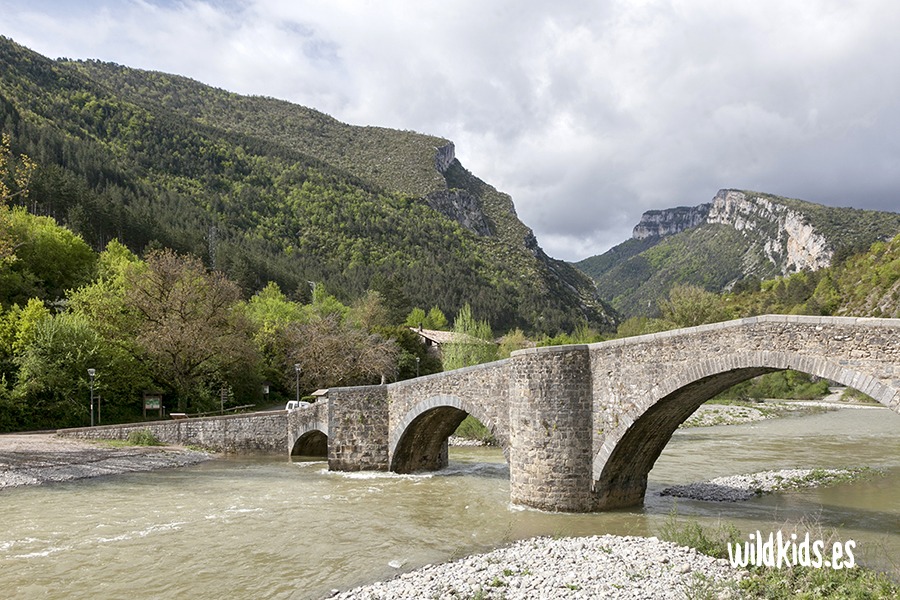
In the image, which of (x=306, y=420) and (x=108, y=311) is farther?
(x=108, y=311)

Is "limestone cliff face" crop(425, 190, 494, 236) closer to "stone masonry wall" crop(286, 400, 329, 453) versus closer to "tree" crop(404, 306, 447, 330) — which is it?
"tree" crop(404, 306, 447, 330)

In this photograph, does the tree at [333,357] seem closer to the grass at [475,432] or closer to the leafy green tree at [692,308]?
the grass at [475,432]

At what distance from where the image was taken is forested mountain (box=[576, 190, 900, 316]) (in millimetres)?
108688

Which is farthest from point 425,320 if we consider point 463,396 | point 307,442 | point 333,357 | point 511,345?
point 463,396

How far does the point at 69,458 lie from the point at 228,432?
6753 millimetres

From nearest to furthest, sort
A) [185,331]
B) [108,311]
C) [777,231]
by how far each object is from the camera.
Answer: [185,331], [108,311], [777,231]

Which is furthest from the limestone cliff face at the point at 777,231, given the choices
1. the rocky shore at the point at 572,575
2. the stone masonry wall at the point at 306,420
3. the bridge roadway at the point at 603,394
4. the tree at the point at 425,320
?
the rocky shore at the point at 572,575

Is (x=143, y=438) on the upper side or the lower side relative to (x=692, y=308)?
lower

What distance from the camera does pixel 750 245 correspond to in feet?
469

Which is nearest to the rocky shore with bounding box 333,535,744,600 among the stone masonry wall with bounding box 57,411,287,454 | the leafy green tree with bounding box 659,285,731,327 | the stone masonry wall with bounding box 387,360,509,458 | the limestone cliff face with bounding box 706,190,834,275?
the stone masonry wall with bounding box 387,360,509,458

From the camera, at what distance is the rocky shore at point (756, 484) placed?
17328 mm

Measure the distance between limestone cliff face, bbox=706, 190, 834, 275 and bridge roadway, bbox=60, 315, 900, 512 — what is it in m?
97.1

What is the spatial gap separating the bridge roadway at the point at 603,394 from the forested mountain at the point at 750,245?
259ft

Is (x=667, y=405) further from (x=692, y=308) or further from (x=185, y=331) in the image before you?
(x=692, y=308)
